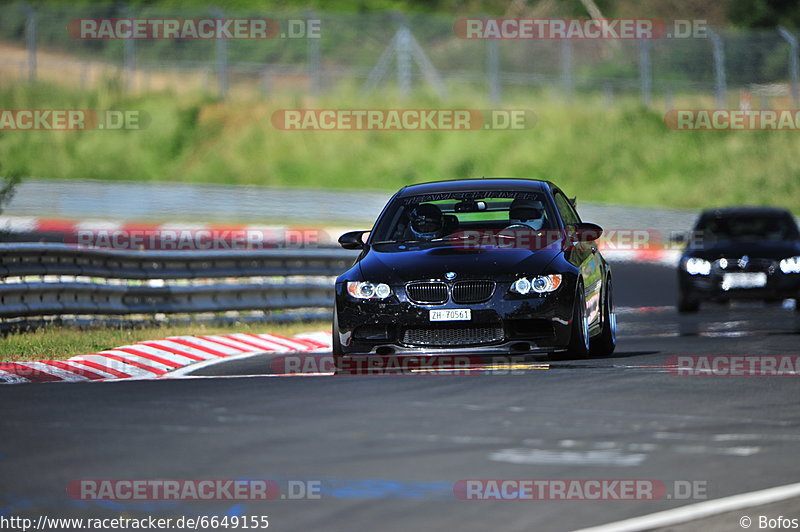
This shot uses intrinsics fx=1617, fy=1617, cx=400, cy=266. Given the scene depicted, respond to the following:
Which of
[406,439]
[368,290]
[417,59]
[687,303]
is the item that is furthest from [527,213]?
[417,59]

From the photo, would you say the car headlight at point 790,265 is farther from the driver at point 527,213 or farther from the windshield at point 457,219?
the driver at point 527,213

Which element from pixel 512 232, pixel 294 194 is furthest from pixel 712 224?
pixel 294 194

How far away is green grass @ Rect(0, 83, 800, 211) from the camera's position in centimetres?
4584

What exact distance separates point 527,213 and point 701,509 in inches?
254

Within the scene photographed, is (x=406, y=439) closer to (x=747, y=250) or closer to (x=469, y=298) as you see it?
(x=469, y=298)

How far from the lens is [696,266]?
790 inches

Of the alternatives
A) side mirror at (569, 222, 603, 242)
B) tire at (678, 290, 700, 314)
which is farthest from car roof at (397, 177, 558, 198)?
tire at (678, 290, 700, 314)

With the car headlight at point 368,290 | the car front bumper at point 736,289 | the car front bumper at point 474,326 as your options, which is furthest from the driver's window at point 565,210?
the car front bumper at point 736,289

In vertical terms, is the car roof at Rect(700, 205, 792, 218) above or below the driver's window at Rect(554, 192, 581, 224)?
above

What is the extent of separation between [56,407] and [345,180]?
37827 millimetres

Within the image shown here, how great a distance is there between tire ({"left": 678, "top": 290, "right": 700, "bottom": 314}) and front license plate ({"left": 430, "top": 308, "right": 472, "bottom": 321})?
29.4 feet

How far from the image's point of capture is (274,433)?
838 centimetres

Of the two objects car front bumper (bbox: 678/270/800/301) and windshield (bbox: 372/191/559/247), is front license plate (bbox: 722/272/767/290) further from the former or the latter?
windshield (bbox: 372/191/559/247)

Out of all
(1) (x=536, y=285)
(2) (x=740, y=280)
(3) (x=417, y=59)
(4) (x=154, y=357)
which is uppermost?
(3) (x=417, y=59)
